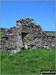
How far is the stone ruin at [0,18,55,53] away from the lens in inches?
541

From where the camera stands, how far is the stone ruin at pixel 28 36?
45.1 feet

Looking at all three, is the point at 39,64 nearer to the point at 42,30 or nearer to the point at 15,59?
the point at 15,59

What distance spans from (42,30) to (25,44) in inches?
75.9

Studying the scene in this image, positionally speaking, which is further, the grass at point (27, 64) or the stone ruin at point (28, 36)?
the stone ruin at point (28, 36)

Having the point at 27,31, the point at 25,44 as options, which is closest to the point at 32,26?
the point at 27,31

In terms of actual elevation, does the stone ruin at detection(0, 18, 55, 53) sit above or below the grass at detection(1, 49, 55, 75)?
above

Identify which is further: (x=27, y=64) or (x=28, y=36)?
(x=28, y=36)

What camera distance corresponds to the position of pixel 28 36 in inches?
596

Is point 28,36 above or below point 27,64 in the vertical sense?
above

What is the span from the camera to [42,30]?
50.2 feet

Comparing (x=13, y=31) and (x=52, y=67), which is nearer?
(x=52, y=67)

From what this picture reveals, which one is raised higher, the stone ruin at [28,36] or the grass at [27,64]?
the stone ruin at [28,36]

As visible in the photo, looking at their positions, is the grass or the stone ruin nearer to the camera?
the grass

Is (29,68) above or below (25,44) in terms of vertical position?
below
